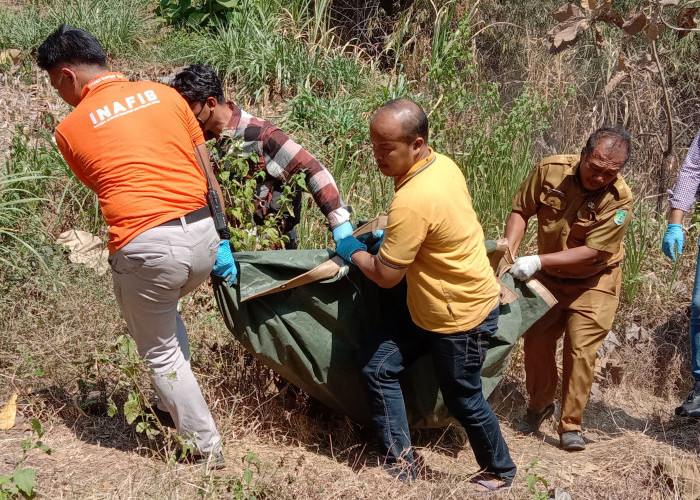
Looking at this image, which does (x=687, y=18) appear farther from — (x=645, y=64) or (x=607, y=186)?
(x=607, y=186)

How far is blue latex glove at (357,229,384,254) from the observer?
353cm

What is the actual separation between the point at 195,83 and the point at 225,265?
0.85m

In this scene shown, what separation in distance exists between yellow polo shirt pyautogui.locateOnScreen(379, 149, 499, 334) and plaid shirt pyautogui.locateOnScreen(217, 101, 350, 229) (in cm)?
64

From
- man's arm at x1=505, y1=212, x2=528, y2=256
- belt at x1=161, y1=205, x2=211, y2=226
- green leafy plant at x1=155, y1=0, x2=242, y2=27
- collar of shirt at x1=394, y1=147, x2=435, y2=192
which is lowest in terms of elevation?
man's arm at x1=505, y1=212, x2=528, y2=256

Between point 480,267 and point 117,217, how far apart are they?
1.44 meters

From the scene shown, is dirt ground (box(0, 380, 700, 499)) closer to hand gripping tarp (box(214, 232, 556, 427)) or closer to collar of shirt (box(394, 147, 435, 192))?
hand gripping tarp (box(214, 232, 556, 427))

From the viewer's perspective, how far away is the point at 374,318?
11.9 feet

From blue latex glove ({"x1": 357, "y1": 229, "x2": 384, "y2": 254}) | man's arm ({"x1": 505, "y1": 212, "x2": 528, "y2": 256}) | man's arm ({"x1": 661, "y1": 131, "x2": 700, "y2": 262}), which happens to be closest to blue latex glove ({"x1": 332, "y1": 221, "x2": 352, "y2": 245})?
blue latex glove ({"x1": 357, "y1": 229, "x2": 384, "y2": 254})

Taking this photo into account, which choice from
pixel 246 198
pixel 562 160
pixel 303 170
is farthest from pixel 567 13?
pixel 246 198

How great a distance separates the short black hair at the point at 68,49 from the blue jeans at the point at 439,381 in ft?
5.34

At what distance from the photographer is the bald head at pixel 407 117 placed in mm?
2979

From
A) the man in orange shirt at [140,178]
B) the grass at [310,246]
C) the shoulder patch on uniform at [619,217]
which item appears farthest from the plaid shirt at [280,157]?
the shoulder patch on uniform at [619,217]

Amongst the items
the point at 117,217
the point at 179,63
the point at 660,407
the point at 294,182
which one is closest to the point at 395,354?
the point at 294,182

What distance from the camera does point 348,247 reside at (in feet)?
11.0
